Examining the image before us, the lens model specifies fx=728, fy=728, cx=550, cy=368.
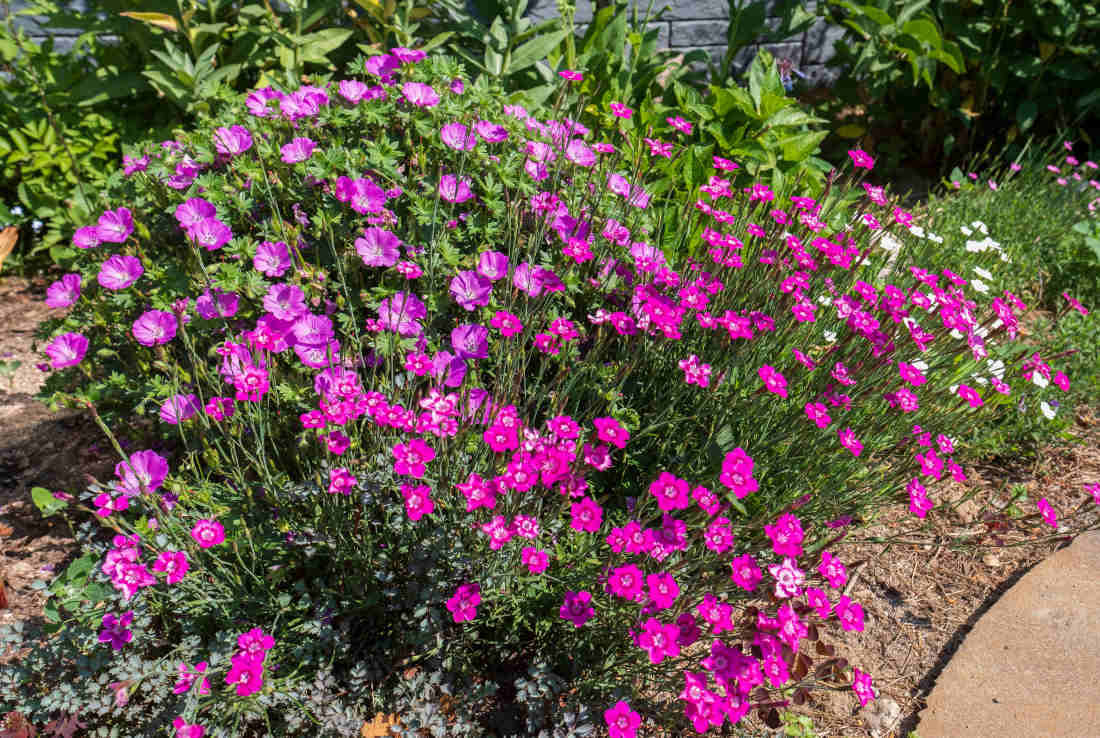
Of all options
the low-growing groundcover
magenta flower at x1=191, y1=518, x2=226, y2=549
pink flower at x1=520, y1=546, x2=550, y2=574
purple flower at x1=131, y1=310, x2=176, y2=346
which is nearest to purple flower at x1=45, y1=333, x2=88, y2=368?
the low-growing groundcover

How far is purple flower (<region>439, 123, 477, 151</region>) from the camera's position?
7.07ft

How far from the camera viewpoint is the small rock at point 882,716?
6.07ft

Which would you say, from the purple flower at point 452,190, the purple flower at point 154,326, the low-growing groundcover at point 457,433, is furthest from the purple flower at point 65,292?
the purple flower at point 452,190

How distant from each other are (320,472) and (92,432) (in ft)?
4.56

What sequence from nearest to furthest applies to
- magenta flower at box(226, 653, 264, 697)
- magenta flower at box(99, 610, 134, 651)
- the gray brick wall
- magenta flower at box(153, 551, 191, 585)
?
magenta flower at box(226, 653, 264, 697) < magenta flower at box(153, 551, 191, 585) < magenta flower at box(99, 610, 134, 651) < the gray brick wall

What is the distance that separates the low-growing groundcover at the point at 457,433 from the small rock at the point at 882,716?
0.18 feet

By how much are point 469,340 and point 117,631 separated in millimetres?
1024

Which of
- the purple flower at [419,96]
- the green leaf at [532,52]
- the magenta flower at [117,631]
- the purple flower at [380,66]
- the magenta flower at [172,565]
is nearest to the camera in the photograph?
the magenta flower at [172,565]

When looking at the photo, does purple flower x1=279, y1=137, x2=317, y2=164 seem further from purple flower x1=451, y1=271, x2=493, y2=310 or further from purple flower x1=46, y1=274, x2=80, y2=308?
purple flower x1=46, y1=274, x2=80, y2=308

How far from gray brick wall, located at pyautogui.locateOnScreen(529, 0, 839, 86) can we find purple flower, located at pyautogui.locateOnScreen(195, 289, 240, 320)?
310 cm

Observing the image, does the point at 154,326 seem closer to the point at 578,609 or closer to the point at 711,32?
the point at 578,609

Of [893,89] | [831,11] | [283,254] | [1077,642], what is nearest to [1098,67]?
[893,89]

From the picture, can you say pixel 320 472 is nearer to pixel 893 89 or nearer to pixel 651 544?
pixel 651 544

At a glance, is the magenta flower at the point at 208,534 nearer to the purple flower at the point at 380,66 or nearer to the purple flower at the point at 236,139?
the purple flower at the point at 236,139
